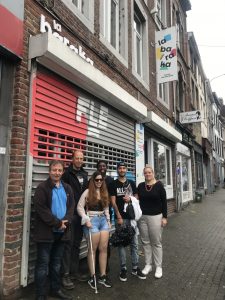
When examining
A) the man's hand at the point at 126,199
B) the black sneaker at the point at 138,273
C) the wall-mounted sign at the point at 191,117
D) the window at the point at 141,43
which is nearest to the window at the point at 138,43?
the window at the point at 141,43

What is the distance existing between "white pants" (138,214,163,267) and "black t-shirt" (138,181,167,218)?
0.31ft

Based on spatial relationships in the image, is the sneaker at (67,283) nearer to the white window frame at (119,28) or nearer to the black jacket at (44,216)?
the black jacket at (44,216)

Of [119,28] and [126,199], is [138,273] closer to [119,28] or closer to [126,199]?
[126,199]

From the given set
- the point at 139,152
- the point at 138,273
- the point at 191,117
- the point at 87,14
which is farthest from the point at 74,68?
the point at 191,117

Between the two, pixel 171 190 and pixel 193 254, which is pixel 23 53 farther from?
pixel 171 190

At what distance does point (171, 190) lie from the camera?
47.4ft

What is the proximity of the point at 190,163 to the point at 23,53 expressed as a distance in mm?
16079

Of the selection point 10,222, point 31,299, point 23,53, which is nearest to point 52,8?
point 23,53

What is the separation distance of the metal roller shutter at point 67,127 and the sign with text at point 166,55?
385 cm

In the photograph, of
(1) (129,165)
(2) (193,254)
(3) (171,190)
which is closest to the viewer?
(2) (193,254)

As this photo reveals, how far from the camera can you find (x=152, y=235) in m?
5.71

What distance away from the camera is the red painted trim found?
435 cm

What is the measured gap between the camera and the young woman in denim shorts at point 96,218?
5.00 meters

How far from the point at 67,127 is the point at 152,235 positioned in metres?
2.49
